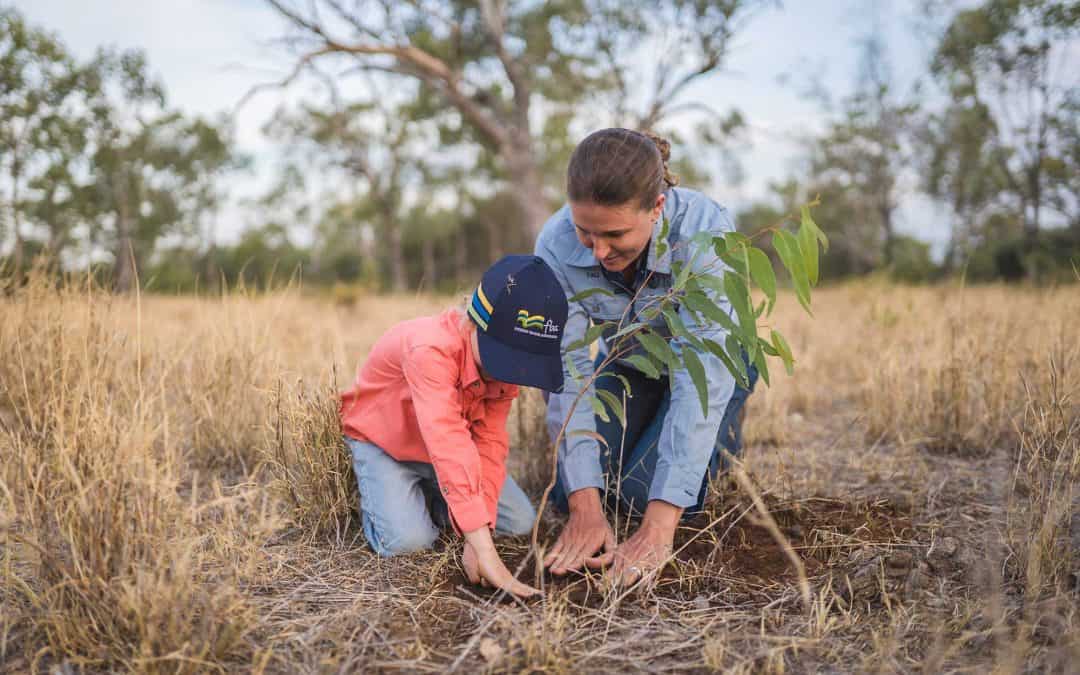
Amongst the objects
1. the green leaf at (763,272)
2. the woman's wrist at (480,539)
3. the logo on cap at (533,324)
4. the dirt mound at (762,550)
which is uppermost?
the green leaf at (763,272)

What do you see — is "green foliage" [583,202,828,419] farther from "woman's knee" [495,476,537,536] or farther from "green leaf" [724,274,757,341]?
"woman's knee" [495,476,537,536]

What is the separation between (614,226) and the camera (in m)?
1.92

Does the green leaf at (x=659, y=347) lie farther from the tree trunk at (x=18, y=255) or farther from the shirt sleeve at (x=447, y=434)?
the tree trunk at (x=18, y=255)

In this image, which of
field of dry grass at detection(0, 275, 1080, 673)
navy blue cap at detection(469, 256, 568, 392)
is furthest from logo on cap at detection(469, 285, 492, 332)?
field of dry grass at detection(0, 275, 1080, 673)

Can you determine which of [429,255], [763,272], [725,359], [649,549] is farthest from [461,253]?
[763,272]

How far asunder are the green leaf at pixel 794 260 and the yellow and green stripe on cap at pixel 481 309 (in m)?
0.74

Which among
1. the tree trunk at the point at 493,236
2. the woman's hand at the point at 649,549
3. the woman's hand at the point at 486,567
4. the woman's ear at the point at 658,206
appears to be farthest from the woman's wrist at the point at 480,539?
the tree trunk at the point at 493,236

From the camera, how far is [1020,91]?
11.5 metres

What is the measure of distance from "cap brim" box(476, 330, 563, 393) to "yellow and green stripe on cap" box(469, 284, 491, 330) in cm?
4

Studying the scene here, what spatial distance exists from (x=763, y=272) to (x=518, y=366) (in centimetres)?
67

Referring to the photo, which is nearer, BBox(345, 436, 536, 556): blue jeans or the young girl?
the young girl

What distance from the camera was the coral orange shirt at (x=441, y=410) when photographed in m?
1.86

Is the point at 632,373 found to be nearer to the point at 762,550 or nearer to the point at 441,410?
the point at 762,550

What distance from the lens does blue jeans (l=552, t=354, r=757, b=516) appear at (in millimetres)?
2514
